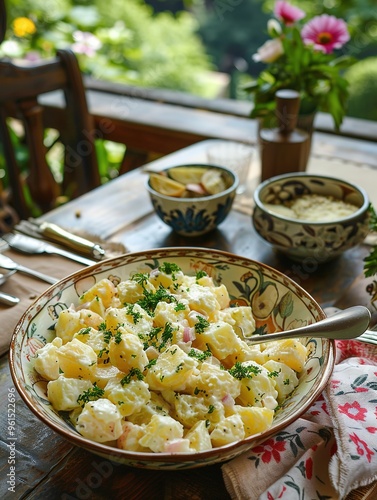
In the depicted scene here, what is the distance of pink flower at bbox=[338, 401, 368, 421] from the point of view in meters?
0.86

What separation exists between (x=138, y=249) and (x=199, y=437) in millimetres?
726

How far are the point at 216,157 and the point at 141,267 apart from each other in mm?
714

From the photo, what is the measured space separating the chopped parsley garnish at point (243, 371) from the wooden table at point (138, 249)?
137mm

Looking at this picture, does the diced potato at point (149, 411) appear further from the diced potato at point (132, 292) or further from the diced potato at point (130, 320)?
the diced potato at point (132, 292)

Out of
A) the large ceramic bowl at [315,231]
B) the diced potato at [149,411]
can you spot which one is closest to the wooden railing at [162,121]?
the large ceramic bowl at [315,231]

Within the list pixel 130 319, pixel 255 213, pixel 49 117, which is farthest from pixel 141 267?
pixel 49 117

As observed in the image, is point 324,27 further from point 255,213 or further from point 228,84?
point 228,84

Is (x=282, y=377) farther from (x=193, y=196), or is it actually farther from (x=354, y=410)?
(x=193, y=196)

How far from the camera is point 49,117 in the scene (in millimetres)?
2701

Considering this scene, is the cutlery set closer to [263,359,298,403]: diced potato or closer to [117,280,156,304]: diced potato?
[117,280,156,304]: diced potato

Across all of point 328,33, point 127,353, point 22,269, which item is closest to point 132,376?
point 127,353

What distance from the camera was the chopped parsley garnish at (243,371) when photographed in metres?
0.84

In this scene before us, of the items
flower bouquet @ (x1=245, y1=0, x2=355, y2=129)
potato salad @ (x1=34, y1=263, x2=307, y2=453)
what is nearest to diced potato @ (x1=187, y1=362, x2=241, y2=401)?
potato salad @ (x1=34, y1=263, x2=307, y2=453)

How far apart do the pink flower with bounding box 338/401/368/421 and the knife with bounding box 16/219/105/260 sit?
Answer: 0.67m
